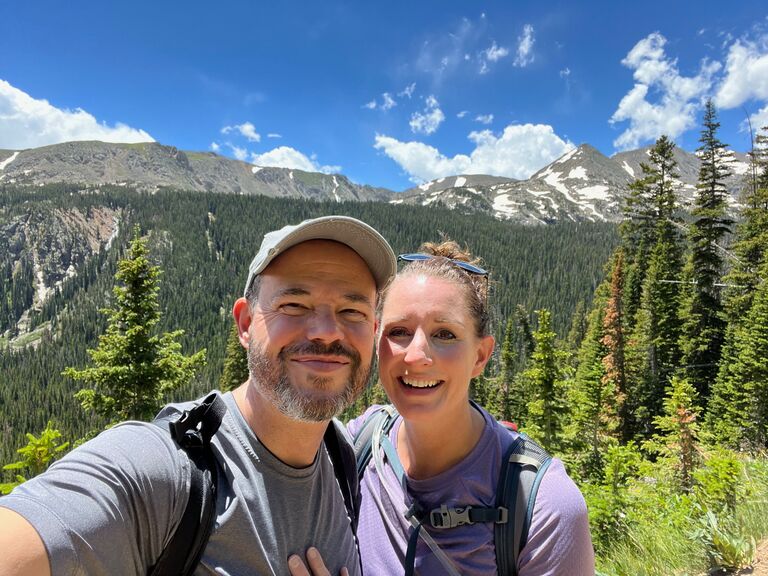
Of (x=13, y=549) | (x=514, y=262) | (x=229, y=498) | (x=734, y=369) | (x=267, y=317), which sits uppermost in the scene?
(x=514, y=262)

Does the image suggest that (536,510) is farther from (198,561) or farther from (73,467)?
(73,467)

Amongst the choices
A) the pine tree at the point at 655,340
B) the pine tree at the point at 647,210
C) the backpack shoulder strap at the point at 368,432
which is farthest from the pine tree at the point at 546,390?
the pine tree at the point at 647,210

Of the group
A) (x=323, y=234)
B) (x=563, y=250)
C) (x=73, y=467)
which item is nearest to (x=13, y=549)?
(x=73, y=467)

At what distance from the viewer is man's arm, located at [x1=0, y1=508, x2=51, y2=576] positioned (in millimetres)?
1036

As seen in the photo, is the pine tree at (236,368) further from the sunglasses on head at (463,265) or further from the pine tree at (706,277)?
the pine tree at (706,277)

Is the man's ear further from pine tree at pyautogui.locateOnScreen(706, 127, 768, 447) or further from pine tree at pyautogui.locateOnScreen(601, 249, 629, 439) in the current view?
pine tree at pyautogui.locateOnScreen(601, 249, 629, 439)

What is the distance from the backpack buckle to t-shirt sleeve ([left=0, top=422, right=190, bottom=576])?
Answer: 1171mm

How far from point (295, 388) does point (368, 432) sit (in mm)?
1035

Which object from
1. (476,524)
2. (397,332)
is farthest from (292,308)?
(476,524)

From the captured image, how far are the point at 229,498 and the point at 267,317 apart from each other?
0.77 meters

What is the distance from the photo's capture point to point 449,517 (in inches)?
80.6

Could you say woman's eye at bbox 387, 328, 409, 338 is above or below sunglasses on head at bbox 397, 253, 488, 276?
below

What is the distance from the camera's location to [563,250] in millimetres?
169500

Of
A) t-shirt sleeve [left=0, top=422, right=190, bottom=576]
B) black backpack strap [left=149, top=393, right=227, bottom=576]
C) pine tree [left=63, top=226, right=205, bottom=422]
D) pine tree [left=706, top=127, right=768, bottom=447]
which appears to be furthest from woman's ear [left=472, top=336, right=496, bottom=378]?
pine tree [left=706, top=127, right=768, bottom=447]
